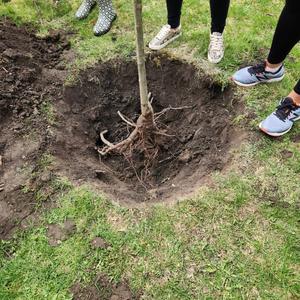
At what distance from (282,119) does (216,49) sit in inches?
38.7

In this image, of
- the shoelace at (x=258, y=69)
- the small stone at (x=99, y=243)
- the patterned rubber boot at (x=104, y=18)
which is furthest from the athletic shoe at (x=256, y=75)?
the small stone at (x=99, y=243)

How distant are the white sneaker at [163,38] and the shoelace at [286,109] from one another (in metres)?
1.34

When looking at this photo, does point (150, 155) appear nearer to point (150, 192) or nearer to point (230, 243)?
point (150, 192)

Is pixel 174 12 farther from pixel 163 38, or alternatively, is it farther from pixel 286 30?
pixel 286 30

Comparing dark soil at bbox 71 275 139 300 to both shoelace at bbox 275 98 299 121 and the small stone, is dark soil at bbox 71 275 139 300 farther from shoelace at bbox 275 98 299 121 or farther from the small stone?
shoelace at bbox 275 98 299 121

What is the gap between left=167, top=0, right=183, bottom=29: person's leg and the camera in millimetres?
3595

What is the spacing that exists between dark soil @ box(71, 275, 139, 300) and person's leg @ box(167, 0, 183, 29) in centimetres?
247

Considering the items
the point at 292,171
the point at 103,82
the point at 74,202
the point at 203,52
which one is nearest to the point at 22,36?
the point at 103,82

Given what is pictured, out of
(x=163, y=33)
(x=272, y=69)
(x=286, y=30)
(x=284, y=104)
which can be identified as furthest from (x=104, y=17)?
(x=284, y=104)

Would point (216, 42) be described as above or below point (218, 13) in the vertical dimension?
below

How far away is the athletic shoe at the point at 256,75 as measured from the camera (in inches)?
132

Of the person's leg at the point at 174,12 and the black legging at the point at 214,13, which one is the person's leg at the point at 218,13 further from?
the person's leg at the point at 174,12

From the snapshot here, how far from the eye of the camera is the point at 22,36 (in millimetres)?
3936

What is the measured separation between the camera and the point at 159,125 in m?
Answer: 3.48
